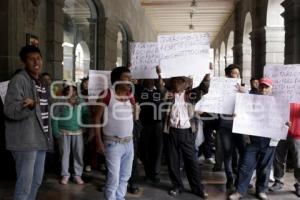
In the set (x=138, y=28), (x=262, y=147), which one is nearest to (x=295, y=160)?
(x=262, y=147)

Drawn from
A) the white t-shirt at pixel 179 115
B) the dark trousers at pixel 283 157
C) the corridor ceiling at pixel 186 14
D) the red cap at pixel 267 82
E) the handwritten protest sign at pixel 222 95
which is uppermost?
the corridor ceiling at pixel 186 14

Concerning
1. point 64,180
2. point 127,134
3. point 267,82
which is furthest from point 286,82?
point 64,180

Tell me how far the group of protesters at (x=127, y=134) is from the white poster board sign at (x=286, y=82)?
0.40ft

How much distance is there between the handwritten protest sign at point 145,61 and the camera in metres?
5.94

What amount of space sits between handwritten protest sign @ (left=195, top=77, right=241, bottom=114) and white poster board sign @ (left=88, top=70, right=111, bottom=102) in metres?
1.55

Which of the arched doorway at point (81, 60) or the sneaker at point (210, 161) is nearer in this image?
the sneaker at point (210, 161)

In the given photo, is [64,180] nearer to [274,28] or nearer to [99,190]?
[99,190]

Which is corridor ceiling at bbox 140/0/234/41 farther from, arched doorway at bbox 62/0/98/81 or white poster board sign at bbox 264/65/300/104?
white poster board sign at bbox 264/65/300/104

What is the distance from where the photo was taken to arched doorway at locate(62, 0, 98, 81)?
32.5ft

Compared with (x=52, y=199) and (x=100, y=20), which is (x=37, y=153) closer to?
(x=52, y=199)

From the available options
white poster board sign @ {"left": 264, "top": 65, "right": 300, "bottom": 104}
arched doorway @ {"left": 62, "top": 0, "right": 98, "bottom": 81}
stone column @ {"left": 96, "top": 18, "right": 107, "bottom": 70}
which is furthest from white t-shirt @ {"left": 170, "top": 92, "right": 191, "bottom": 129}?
stone column @ {"left": 96, "top": 18, "right": 107, "bottom": 70}

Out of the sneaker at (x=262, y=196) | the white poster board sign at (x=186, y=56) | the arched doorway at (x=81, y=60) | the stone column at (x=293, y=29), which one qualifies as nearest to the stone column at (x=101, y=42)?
the arched doorway at (x=81, y=60)

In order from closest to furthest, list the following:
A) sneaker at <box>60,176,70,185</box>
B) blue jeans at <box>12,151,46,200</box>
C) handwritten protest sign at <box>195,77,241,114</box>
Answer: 1. blue jeans at <box>12,151,46,200</box>
2. handwritten protest sign at <box>195,77,241,114</box>
3. sneaker at <box>60,176,70,185</box>

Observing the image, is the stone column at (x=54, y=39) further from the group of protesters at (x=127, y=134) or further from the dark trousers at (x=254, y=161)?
the dark trousers at (x=254, y=161)
